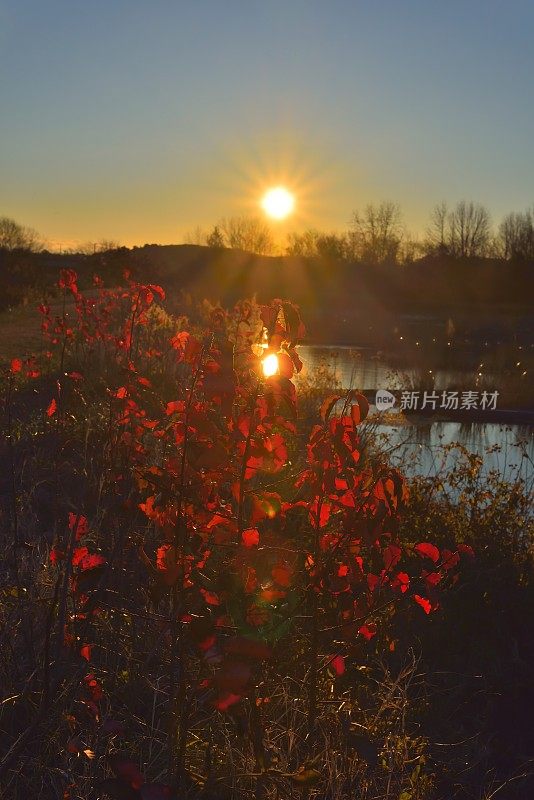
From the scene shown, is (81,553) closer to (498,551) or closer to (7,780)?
(7,780)

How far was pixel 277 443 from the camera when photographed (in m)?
2.22

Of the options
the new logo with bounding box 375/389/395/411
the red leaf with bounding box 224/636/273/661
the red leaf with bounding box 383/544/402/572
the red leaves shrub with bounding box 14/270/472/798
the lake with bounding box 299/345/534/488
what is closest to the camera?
the red leaf with bounding box 224/636/273/661

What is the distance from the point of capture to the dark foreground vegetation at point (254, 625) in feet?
7.07

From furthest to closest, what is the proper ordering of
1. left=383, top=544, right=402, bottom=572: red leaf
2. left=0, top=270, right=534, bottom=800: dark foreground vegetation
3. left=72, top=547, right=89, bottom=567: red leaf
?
left=72, top=547, right=89, bottom=567: red leaf → left=383, top=544, right=402, bottom=572: red leaf → left=0, top=270, right=534, bottom=800: dark foreground vegetation

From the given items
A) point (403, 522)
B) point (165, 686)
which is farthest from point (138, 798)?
point (403, 522)

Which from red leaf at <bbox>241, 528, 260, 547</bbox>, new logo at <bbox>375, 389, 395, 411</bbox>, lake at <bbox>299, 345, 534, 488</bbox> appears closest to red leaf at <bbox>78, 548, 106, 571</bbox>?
red leaf at <bbox>241, 528, 260, 547</bbox>

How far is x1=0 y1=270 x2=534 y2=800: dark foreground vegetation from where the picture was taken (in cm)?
215

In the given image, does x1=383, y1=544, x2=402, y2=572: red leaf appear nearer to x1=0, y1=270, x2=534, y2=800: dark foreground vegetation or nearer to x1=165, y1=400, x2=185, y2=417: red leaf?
x1=0, y1=270, x2=534, y2=800: dark foreground vegetation

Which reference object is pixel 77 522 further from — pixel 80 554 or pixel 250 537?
pixel 250 537

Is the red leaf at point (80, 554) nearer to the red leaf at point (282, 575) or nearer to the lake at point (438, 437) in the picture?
the red leaf at point (282, 575)

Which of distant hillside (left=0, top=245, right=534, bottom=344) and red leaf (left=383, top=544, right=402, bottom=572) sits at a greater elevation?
distant hillside (left=0, top=245, right=534, bottom=344)

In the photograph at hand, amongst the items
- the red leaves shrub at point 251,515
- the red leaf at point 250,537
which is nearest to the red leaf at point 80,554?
the red leaves shrub at point 251,515

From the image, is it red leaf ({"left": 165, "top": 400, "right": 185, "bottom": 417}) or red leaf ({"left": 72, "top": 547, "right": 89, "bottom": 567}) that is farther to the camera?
red leaf ({"left": 72, "top": 547, "right": 89, "bottom": 567})

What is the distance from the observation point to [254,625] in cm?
210
